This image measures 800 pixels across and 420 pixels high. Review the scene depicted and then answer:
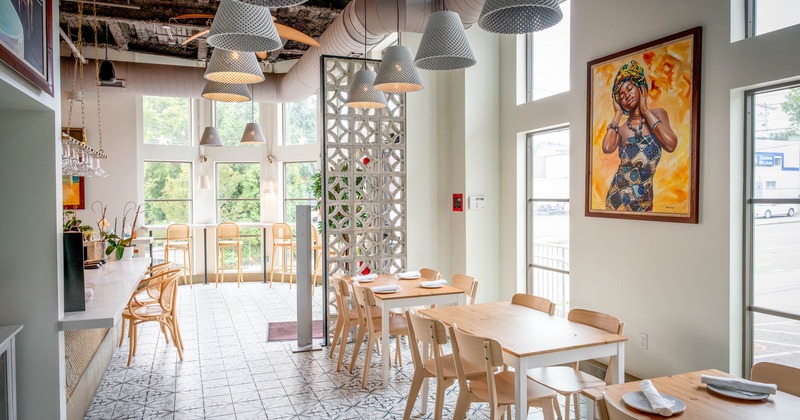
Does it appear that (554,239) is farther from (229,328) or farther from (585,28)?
(229,328)

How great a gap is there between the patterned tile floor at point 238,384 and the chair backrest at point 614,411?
1748mm

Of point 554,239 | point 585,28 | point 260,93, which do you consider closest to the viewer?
point 585,28

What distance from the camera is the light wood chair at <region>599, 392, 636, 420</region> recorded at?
1993 millimetres

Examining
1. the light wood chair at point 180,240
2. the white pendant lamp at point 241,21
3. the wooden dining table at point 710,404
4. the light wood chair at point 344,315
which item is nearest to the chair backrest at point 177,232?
the light wood chair at point 180,240

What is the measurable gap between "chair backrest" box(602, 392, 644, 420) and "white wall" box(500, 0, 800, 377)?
182 centimetres

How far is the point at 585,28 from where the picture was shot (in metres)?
4.53

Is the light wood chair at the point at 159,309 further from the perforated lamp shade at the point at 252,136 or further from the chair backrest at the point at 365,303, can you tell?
the perforated lamp shade at the point at 252,136

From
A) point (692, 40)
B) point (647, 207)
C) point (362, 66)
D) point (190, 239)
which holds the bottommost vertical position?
point (190, 239)

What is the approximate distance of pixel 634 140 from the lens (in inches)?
159

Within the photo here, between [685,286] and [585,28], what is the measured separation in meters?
2.31

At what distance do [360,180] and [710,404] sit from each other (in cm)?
416

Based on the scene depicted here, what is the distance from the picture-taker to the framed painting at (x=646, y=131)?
3625 mm

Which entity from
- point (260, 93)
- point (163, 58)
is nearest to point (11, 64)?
point (260, 93)

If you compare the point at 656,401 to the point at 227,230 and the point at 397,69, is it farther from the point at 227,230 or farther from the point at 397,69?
the point at 227,230
